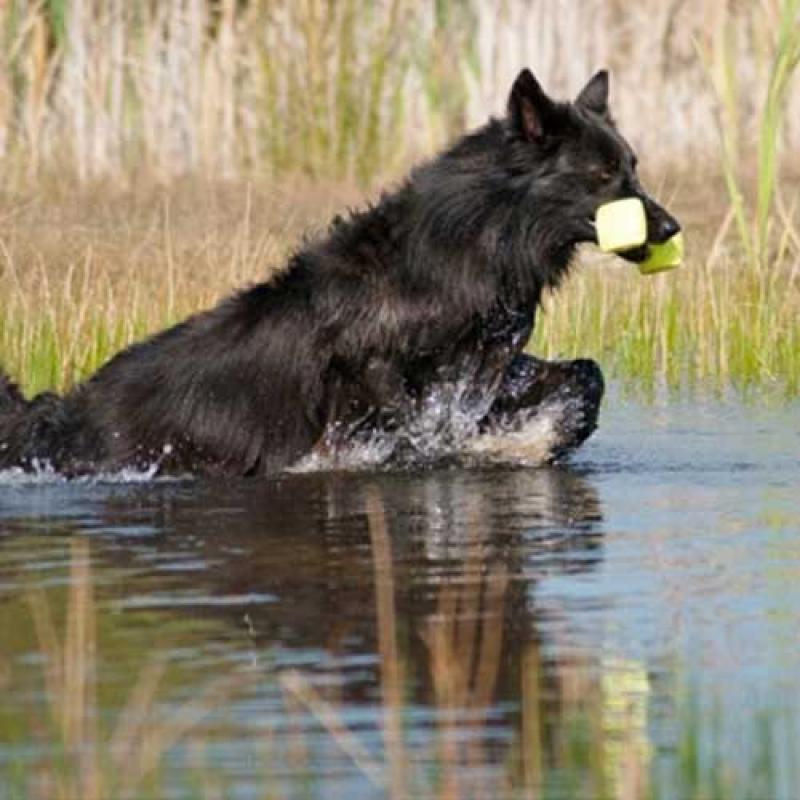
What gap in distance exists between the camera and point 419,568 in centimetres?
816

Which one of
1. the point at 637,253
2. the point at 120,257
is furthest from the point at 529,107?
the point at 120,257

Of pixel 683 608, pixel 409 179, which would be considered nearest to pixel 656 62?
pixel 409 179

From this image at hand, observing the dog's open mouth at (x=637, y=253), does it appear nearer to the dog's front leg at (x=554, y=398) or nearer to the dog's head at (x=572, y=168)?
the dog's head at (x=572, y=168)

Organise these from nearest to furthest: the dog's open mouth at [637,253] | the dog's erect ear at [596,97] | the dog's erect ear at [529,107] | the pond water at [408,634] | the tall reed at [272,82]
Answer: the pond water at [408,634] < the dog's erect ear at [529,107] < the dog's open mouth at [637,253] < the dog's erect ear at [596,97] < the tall reed at [272,82]

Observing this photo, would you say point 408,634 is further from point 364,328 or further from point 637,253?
point 637,253

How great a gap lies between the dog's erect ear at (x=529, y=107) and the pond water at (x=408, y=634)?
132cm

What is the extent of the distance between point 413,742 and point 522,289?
15.9ft

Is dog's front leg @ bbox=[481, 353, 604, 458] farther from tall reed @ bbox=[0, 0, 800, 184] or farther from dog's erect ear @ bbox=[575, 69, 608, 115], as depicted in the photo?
tall reed @ bbox=[0, 0, 800, 184]

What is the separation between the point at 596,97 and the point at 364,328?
1.35 m

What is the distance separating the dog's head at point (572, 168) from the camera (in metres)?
10.3

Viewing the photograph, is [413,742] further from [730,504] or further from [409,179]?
[409,179]

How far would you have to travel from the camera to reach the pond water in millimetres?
5637

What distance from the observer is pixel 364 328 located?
33.9 feet

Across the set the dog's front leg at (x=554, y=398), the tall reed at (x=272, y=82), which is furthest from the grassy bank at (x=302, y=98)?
the dog's front leg at (x=554, y=398)
